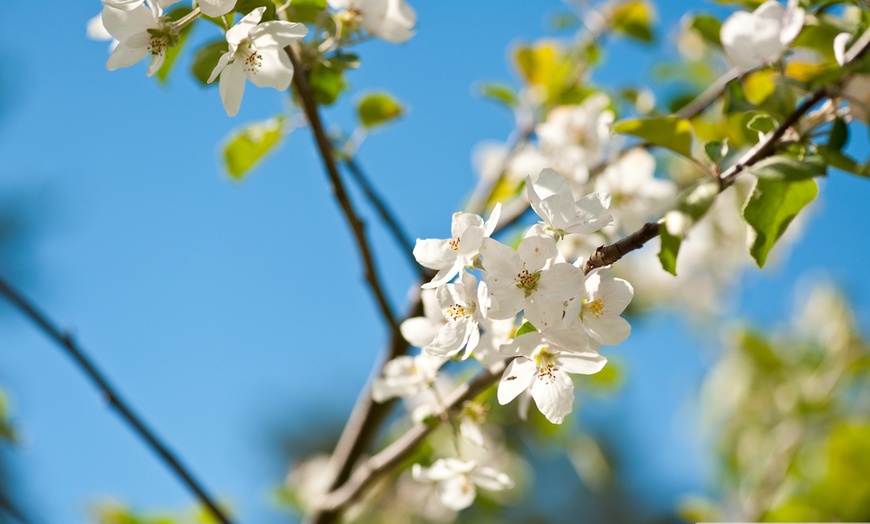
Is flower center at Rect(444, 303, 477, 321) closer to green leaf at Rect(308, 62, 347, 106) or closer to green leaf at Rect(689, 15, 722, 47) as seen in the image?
green leaf at Rect(308, 62, 347, 106)

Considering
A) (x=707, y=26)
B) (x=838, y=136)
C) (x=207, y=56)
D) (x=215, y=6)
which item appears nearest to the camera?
(x=215, y=6)

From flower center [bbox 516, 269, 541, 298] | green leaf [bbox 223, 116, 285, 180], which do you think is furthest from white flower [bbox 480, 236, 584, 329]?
green leaf [bbox 223, 116, 285, 180]

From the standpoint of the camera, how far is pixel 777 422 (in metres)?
2.43

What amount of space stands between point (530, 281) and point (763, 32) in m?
0.39

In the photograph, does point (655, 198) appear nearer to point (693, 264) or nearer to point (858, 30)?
point (858, 30)

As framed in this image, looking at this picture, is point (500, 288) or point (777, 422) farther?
point (777, 422)

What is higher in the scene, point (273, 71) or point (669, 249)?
point (273, 71)

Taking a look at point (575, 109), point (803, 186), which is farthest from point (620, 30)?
point (803, 186)

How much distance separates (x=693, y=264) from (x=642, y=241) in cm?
171

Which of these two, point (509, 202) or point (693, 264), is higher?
point (509, 202)

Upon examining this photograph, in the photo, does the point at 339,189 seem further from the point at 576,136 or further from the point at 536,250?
the point at 576,136

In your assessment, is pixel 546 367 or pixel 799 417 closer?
pixel 546 367

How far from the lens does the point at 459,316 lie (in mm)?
693

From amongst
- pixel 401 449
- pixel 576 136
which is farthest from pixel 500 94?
pixel 401 449
